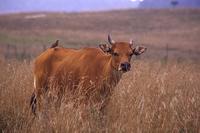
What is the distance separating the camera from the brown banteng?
7.91m

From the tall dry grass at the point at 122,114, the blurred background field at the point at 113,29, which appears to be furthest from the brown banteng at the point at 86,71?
the blurred background field at the point at 113,29

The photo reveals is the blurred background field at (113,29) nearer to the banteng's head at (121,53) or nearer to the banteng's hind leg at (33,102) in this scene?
the banteng's hind leg at (33,102)

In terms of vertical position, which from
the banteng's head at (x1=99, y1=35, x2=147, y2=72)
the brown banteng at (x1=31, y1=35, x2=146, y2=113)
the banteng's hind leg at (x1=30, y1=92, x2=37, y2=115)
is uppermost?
the banteng's head at (x1=99, y1=35, x2=147, y2=72)

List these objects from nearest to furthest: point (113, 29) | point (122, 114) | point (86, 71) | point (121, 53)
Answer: point (122, 114)
point (121, 53)
point (86, 71)
point (113, 29)

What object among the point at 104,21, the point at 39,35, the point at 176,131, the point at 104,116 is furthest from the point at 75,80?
the point at 104,21

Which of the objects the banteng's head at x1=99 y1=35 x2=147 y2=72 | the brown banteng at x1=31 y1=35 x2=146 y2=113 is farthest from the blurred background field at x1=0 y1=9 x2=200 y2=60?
the banteng's head at x1=99 y1=35 x2=147 y2=72

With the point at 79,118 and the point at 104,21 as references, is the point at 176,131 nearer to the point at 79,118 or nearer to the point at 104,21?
the point at 79,118

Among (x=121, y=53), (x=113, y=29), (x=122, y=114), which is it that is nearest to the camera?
(x=122, y=114)

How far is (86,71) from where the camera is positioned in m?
8.38

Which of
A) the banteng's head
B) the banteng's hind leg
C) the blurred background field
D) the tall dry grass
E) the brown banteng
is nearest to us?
the tall dry grass

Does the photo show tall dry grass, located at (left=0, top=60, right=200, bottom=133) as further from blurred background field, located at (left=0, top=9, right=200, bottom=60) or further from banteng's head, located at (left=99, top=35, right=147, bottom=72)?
blurred background field, located at (left=0, top=9, right=200, bottom=60)

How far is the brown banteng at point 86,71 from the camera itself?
26.0ft

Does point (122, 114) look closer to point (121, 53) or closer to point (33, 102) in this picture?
point (121, 53)

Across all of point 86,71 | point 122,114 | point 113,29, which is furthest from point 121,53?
point 113,29
